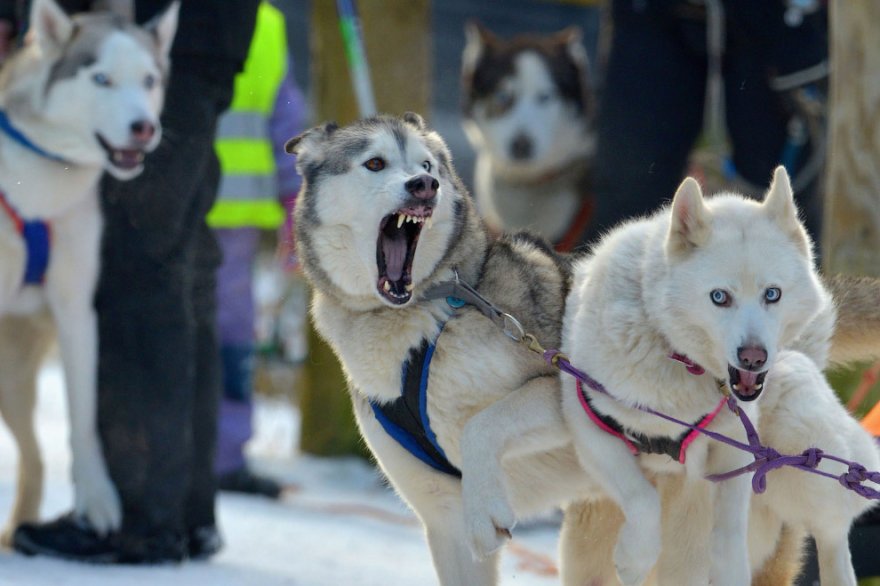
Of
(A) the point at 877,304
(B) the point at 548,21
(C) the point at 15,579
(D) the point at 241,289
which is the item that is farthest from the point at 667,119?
(B) the point at 548,21

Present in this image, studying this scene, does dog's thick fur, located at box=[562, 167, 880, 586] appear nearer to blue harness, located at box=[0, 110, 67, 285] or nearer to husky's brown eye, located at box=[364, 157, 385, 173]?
husky's brown eye, located at box=[364, 157, 385, 173]

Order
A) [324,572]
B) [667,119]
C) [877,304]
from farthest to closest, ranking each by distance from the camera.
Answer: [667,119] → [324,572] → [877,304]

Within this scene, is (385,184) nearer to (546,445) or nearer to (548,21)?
(546,445)

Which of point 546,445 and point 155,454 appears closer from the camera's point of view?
point 546,445

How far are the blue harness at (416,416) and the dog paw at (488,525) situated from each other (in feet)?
0.81

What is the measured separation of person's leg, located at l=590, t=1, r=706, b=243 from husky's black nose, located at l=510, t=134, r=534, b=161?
148 cm

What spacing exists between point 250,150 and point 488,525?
3.54 metres

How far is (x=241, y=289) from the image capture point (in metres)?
5.79

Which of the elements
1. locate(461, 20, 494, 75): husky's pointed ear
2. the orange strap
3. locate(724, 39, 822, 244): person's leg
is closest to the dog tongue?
the orange strap

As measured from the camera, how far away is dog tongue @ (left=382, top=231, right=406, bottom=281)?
114 inches

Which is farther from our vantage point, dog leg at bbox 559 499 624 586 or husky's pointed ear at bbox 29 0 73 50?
husky's pointed ear at bbox 29 0 73 50

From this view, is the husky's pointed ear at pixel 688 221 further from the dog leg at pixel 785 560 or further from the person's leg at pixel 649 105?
the person's leg at pixel 649 105

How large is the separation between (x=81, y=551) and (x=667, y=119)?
2.90 meters

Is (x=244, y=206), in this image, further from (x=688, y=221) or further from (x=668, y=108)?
(x=688, y=221)
